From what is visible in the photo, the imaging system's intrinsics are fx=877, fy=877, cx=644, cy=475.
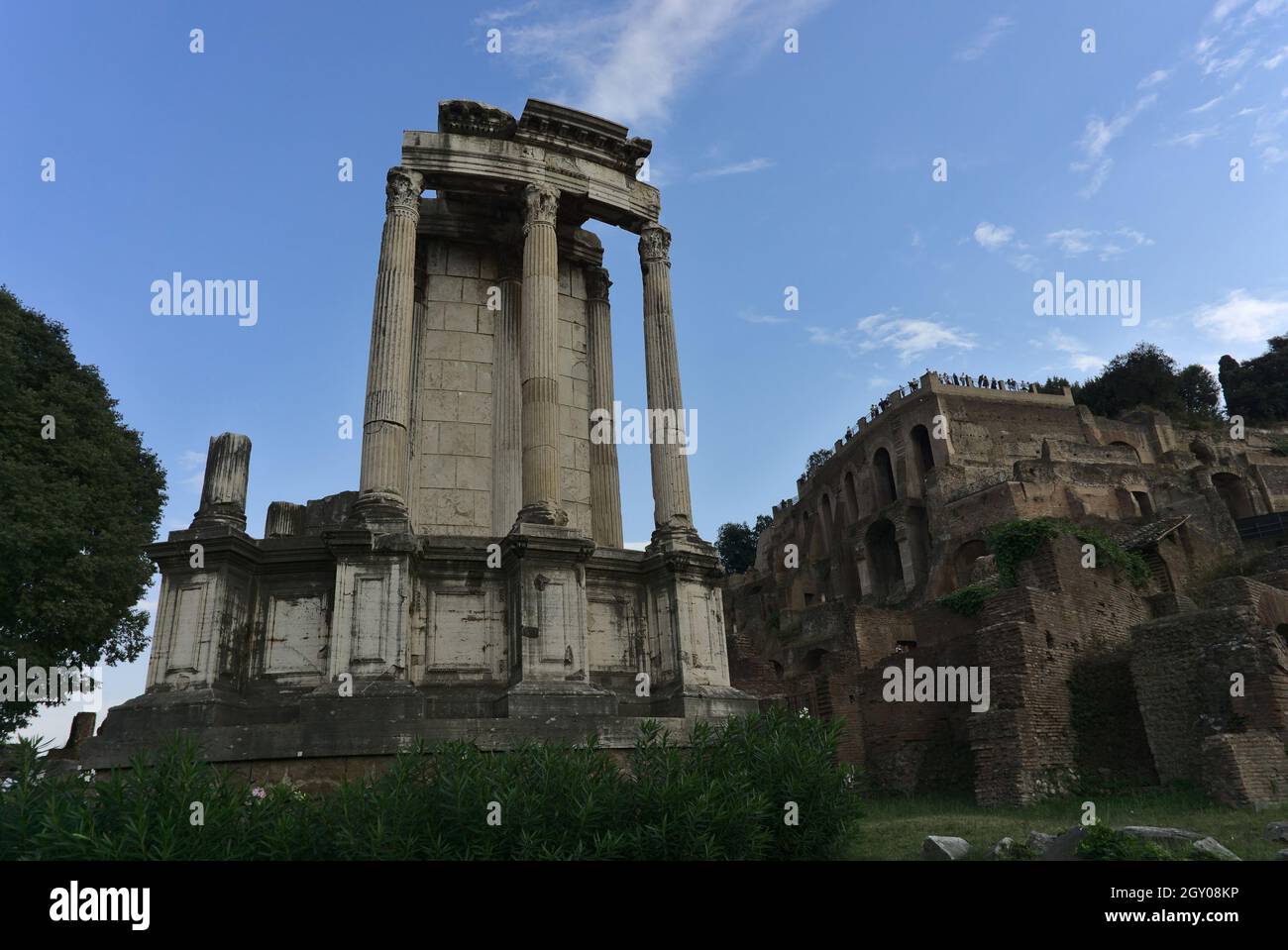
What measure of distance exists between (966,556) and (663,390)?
4119cm

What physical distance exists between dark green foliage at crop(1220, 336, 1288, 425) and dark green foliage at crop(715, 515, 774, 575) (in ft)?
143

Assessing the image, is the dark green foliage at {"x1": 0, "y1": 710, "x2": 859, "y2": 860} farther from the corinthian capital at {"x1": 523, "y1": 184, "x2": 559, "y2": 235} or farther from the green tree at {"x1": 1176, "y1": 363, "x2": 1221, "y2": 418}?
the green tree at {"x1": 1176, "y1": 363, "x2": 1221, "y2": 418}

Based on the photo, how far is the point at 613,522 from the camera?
46.1 ft

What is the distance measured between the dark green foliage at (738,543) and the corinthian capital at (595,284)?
255 ft

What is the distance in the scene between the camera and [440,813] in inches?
282

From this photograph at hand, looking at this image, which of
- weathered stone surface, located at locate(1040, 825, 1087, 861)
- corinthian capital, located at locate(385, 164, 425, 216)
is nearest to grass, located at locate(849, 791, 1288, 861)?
weathered stone surface, located at locate(1040, 825, 1087, 861)

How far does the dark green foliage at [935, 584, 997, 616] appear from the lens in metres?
33.6

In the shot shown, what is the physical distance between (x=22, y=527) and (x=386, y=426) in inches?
560

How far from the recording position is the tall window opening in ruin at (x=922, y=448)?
59.0 metres

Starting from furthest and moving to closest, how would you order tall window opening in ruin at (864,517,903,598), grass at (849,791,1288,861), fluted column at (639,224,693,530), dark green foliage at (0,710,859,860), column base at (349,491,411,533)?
tall window opening in ruin at (864,517,903,598) < fluted column at (639,224,693,530) < column base at (349,491,411,533) < grass at (849,791,1288,861) < dark green foliage at (0,710,859,860)

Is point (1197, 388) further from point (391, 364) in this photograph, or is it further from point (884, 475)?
point (391, 364)

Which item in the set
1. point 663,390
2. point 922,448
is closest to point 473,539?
point 663,390

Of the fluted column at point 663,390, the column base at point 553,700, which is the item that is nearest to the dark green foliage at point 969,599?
the fluted column at point 663,390

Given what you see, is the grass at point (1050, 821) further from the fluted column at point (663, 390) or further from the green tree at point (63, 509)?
the green tree at point (63, 509)
